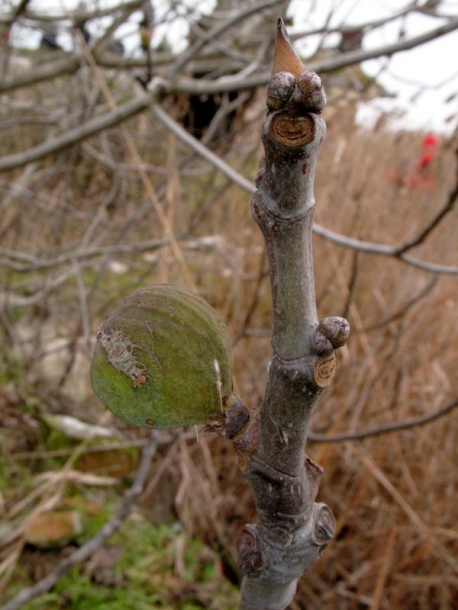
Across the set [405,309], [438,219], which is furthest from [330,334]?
[405,309]

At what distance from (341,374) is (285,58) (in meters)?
1.84

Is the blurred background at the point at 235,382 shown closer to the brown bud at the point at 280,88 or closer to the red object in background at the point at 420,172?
the red object in background at the point at 420,172

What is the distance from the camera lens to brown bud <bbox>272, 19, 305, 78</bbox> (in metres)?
0.23

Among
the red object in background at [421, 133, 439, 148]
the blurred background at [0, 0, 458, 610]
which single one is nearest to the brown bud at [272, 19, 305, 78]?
the blurred background at [0, 0, 458, 610]

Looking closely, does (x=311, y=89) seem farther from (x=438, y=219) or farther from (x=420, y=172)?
(x=420, y=172)

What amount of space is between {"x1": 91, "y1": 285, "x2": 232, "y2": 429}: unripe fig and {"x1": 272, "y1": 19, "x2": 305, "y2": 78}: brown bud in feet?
0.45

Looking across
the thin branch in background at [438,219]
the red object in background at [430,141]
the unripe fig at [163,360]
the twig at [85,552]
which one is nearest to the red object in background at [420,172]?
the red object in background at [430,141]

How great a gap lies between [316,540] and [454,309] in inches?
82.0

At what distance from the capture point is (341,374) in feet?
6.60

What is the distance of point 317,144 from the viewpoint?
24cm

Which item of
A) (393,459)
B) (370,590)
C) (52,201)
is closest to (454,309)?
(393,459)

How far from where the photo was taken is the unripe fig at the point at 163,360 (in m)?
0.31

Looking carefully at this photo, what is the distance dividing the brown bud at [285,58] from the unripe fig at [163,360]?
0.14 meters

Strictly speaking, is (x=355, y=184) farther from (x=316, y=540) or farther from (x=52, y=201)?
(x=316, y=540)
